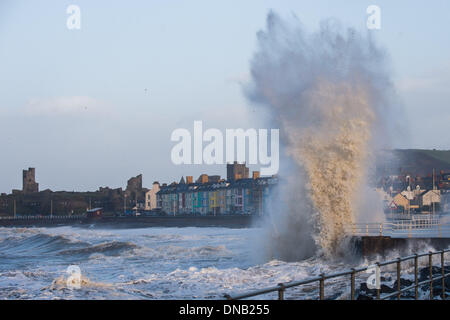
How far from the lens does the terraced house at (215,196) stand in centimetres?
11312

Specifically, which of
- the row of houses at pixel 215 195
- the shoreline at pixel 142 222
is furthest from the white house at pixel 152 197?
the shoreline at pixel 142 222

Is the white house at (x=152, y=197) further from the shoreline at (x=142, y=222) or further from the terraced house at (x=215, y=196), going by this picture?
the shoreline at (x=142, y=222)

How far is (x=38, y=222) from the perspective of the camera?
11662cm

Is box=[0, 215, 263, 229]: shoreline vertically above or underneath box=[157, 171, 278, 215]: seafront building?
underneath

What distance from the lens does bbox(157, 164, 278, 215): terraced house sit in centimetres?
11312

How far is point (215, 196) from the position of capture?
124812 millimetres

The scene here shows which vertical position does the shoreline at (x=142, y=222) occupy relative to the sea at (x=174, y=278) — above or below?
below

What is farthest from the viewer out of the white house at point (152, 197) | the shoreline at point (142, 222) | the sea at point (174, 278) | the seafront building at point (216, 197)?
the white house at point (152, 197)

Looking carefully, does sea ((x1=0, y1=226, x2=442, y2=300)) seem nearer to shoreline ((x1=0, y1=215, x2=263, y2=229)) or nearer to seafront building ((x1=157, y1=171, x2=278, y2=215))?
shoreline ((x1=0, y1=215, x2=263, y2=229))

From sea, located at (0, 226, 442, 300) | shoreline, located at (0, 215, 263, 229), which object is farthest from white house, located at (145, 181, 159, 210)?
sea, located at (0, 226, 442, 300)

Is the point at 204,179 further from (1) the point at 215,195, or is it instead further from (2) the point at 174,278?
(2) the point at 174,278

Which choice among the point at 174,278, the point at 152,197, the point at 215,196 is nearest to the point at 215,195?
the point at 215,196

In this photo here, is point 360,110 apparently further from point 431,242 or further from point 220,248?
point 220,248
